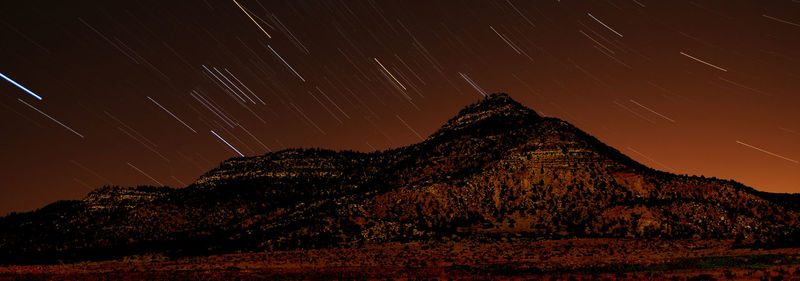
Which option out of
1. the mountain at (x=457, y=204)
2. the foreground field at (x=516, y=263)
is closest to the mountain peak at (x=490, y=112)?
the mountain at (x=457, y=204)

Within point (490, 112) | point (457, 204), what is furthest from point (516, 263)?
point (490, 112)

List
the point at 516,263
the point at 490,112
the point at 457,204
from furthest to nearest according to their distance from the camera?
the point at 490,112, the point at 457,204, the point at 516,263

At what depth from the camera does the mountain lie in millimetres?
63375

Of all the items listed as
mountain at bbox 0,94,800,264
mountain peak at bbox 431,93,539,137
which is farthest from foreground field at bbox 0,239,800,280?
mountain peak at bbox 431,93,539,137

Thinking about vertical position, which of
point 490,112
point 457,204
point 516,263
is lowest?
point 516,263

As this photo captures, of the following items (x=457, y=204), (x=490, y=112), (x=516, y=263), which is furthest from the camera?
(x=490, y=112)

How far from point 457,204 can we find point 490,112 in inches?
1452

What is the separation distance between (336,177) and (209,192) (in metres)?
25.9

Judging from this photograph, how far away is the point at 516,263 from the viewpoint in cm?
3853

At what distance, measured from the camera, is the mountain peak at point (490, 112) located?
4121 inches

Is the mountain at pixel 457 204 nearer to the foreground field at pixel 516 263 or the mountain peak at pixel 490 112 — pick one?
the mountain peak at pixel 490 112

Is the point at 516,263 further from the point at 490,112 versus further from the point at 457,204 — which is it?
the point at 490,112

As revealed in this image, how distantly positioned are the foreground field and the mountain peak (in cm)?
4982

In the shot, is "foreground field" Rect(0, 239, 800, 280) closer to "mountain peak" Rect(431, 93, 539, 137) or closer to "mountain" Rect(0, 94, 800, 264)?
"mountain" Rect(0, 94, 800, 264)
